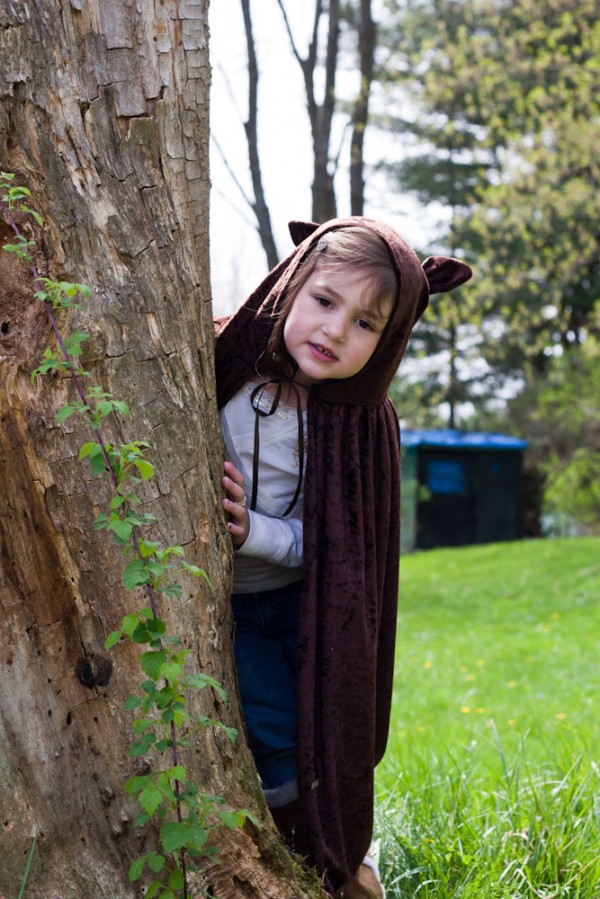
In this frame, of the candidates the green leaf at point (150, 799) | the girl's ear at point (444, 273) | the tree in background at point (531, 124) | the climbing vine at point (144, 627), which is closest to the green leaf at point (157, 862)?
the climbing vine at point (144, 627)

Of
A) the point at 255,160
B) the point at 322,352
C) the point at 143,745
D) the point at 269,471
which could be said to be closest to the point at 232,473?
the point at 269,471

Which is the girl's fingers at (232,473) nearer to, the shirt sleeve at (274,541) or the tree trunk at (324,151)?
the shirt sleeve at (274,541)

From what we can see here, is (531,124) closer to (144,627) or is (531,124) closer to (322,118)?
(322,118)

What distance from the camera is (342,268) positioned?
2.24 meters

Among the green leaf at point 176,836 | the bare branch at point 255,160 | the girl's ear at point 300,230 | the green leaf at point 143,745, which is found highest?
the bare branch at point 255,160

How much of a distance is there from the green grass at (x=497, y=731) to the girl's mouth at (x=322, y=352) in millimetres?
1370

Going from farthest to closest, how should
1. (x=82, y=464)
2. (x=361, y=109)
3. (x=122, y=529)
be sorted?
1. (x=361, y=109)
2. (x=82, y=464)
3. (x=122, y=529)

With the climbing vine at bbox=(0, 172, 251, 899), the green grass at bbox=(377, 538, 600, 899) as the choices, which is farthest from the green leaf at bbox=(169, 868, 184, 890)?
the green grass at bbox=(377, 538, 600, 899)

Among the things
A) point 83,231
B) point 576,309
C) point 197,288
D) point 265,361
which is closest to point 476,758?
point 265,361

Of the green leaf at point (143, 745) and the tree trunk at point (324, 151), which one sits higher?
the tree trunk at point (324, 151)

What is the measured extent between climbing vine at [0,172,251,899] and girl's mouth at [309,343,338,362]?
0.56 metres

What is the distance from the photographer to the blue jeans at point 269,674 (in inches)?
90.4

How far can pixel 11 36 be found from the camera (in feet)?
5.92

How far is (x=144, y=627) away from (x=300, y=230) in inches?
51.2
